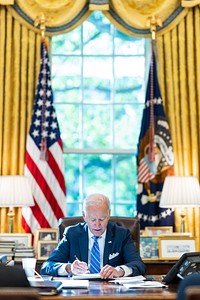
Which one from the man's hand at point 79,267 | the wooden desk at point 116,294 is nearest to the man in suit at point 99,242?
the man's hand at point 79,267

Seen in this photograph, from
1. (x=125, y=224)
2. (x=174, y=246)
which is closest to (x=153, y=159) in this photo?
(x=174, y=246)

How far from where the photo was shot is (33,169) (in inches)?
239

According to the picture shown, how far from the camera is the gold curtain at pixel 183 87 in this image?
6203 mm

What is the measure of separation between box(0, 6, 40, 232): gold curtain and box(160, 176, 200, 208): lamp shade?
1356 mm

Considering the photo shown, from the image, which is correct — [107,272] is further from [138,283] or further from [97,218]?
[97,218]

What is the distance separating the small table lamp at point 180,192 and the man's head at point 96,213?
1.53m

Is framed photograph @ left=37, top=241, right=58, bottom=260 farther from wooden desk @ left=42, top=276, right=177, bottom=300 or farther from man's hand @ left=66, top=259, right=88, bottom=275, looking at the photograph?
wooden desk @ left=42, top=276, right=177, bottom=300

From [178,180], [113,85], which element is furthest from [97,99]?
[178,180]

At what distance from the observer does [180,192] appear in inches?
223

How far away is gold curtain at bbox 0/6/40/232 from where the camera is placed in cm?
611

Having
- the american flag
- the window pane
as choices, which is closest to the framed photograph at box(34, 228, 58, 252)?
the american flag

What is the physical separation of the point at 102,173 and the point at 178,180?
0.95 metres

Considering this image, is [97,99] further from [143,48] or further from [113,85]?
[143,48]

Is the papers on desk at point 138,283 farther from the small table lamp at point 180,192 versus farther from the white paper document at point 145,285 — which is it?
the small table lamp at point 180,192
